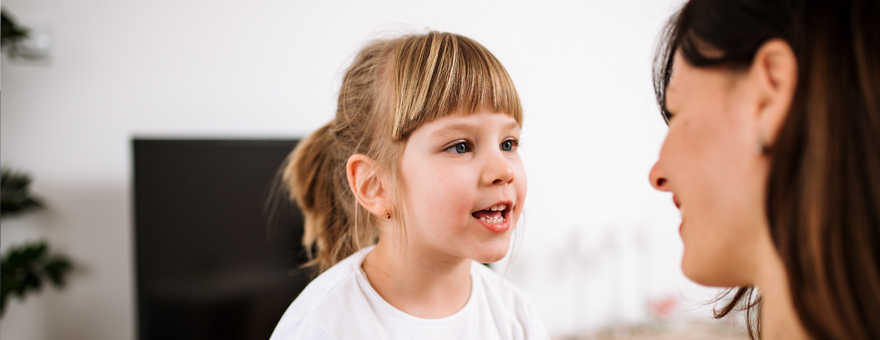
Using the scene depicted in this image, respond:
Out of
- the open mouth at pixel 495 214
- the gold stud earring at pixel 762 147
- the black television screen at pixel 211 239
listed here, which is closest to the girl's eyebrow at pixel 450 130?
the open mouth at pixel 495 214

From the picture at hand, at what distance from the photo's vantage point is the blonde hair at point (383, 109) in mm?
778

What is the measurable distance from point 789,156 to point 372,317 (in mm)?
632

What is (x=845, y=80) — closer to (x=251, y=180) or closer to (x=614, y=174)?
(x=251, y=180)

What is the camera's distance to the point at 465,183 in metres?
0.75

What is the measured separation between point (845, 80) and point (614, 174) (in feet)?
6.42

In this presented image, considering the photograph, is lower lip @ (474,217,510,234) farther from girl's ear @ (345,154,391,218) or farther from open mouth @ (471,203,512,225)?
girl's ear @ (345,154,391,218)

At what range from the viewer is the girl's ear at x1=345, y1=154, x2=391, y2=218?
2.80 feet

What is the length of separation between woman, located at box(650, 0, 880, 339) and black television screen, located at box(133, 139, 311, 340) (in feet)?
4.17

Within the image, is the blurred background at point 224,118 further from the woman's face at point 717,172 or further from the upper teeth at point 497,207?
the woman's face at point 717,172

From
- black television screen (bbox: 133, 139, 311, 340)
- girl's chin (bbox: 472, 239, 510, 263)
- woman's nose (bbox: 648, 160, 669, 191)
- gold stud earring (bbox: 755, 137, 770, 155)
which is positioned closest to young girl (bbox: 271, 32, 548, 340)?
girl's chin (bbox: 472, 239, 510, 263)

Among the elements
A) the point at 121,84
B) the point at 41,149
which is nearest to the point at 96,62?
the point at 121,84

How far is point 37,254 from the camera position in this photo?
1.46 metres

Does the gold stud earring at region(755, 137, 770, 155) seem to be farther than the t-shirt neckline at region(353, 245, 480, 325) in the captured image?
No

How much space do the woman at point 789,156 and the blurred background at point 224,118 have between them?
0.63m
